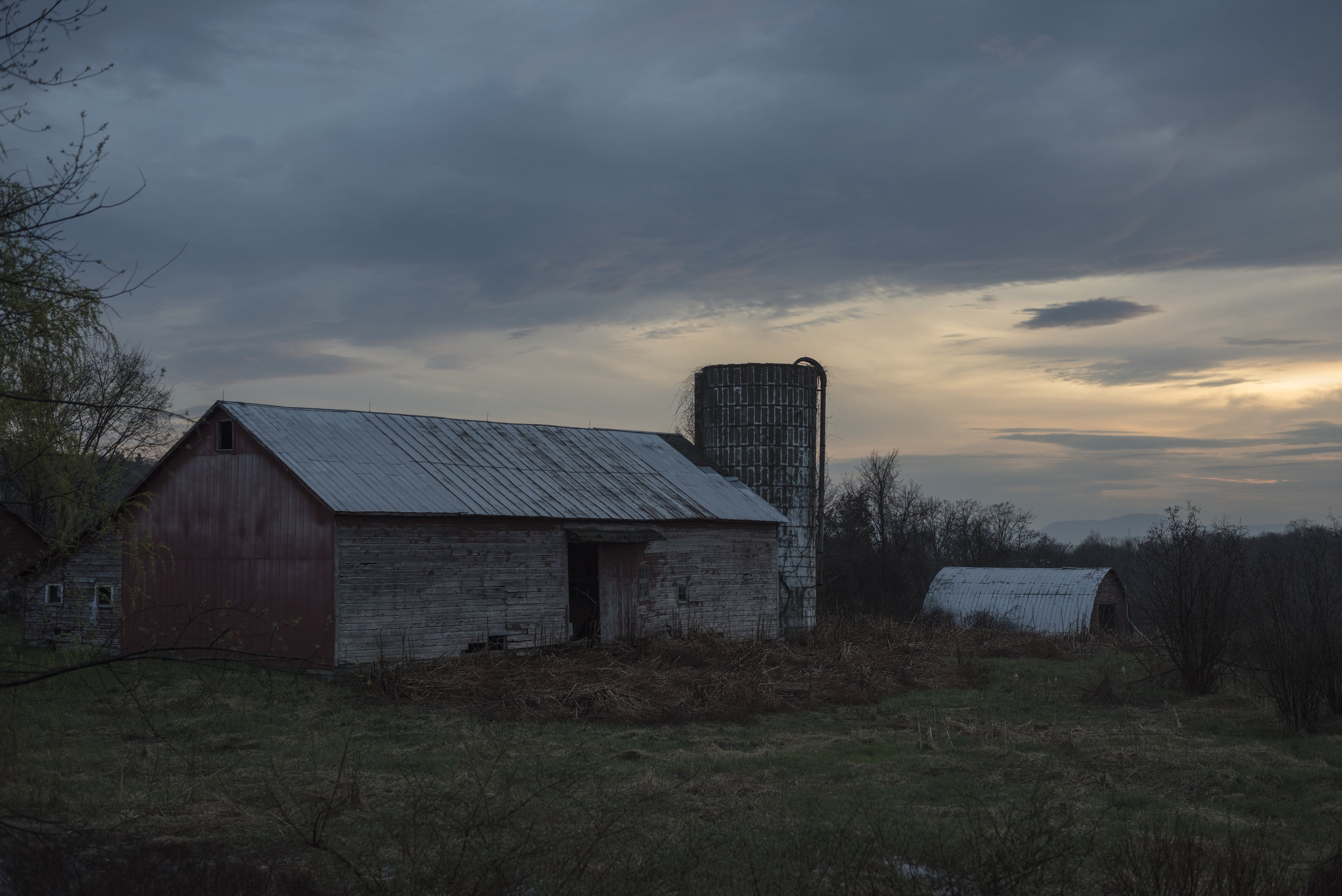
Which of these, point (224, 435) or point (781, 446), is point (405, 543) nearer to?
point (224, 435)

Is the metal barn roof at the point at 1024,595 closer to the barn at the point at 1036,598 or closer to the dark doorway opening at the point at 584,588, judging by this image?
the barn at the point at 1036,598

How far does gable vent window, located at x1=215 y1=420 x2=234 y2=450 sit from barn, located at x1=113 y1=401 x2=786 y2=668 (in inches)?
1.5

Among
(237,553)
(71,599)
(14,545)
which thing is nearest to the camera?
(237,553)

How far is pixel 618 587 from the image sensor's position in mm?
22266

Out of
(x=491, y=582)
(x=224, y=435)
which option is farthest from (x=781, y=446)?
(x=224, y=435)

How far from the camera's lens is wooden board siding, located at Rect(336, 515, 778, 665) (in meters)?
17.8

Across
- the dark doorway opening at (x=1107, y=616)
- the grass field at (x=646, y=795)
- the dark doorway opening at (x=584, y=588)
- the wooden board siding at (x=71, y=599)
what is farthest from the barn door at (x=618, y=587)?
the dark doorway opening at (x=1107, y=616)

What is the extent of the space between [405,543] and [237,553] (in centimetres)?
323

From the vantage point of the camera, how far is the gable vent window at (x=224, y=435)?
763 inches

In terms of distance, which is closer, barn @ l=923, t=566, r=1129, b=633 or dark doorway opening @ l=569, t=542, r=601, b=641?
dark doorway opening @ l=569, t=542, r=601, b=641

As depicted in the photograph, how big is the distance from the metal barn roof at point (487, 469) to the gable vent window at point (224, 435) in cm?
30

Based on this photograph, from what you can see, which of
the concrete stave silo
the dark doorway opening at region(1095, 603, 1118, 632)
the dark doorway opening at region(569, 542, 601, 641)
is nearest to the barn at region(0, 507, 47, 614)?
the dark doorway opening at region(569, 542, 601, 641)

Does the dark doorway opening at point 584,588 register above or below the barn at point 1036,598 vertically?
above

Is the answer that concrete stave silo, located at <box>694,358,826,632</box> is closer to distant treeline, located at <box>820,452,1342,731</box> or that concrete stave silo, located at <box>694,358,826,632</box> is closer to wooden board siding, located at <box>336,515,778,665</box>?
wooden board siding, located at <box>336,515,778,665</box>
